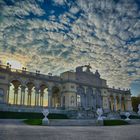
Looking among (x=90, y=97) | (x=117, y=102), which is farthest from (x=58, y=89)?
(x=117, y=102)

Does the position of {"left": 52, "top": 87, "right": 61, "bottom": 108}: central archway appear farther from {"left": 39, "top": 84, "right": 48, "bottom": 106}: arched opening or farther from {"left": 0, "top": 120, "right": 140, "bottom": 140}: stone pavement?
{"left": 0, "top": 120, "right": 140, "bottom": 140}: stone pavement

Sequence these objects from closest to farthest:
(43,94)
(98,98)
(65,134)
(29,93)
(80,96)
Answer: (65,134) → (29,93) → (43,94) → (80,96) → (98,98)

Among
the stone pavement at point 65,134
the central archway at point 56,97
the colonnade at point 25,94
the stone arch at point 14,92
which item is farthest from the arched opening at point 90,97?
the stone pavement at point 65,134

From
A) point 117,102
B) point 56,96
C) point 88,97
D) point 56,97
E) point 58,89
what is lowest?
point 117,102

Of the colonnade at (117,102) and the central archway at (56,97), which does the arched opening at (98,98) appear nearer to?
the colonnade at (117,102)

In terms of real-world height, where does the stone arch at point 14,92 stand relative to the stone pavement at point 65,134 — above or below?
above

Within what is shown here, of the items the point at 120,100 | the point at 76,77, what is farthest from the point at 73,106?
the point at 120,100

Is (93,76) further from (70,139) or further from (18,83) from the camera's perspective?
(70,139)

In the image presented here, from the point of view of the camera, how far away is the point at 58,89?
57375 mm

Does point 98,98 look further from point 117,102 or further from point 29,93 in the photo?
point 29,93

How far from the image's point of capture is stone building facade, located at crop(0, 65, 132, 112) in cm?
4544

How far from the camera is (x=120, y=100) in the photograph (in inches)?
2931

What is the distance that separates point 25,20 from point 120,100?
58671 mm

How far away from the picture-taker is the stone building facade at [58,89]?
45.4 metres
